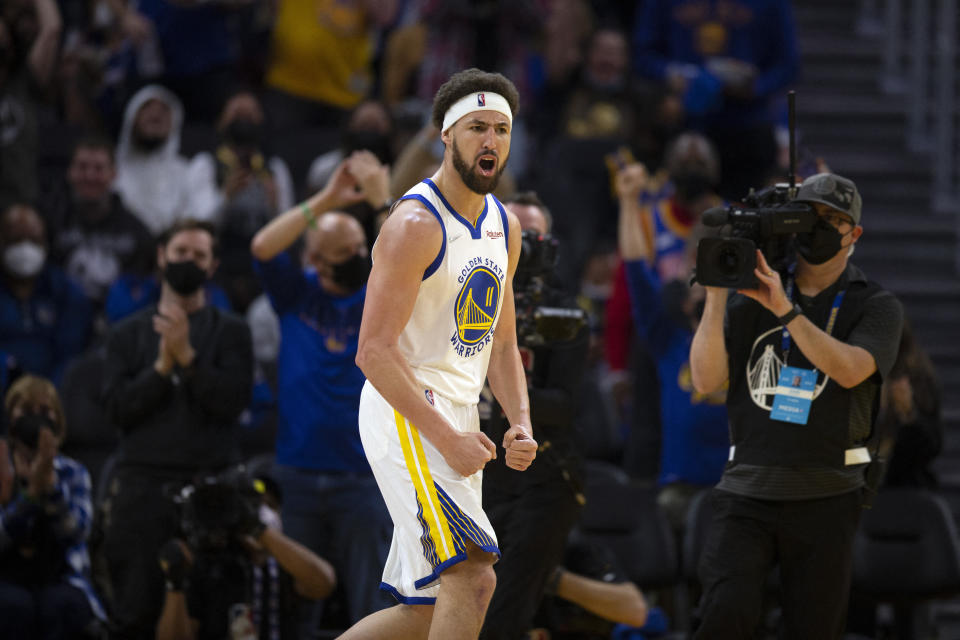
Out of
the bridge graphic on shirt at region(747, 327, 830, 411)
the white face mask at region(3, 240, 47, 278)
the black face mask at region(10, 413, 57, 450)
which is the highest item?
the white face mask at region(3, 240, 47, 278)

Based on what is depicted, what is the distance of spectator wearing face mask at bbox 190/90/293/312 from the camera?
8531mm

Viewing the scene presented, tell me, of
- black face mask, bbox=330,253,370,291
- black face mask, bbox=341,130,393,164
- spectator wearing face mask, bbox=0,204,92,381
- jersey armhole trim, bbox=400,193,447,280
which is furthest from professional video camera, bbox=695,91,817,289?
spectator wearing face mask, bbox=0,204,92,381

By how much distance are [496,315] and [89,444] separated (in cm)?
391

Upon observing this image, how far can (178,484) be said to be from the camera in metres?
6.21

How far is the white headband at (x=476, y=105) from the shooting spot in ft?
13.9

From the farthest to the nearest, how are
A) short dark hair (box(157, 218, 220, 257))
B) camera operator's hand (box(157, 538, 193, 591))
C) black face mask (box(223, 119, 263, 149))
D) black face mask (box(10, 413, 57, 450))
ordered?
1. black face mask (box(223, 119, 263, 149))
2. short dark hair (box(157, 218, 220, 257))
3. black face mask (box(10, 413, 57, 450))
4. camera operator's hand (box(157, 538, 193, 591))

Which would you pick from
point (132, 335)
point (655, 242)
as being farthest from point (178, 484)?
point (655, 242)

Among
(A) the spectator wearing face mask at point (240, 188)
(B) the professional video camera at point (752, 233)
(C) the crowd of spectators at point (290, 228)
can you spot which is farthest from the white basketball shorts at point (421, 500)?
(A) the spectator wearing face mask at point (240, 188)

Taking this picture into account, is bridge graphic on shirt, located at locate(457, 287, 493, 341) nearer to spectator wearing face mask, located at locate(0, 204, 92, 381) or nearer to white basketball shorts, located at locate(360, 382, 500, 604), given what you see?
white basketball shorts, located at locate(360, 382, 500, 604)

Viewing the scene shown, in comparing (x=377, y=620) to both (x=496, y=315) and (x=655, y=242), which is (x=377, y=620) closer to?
(x=496, y=315)

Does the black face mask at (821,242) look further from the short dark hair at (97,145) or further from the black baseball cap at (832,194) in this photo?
the short dark hair at (97,145)

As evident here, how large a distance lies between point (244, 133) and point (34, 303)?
1.72 meters

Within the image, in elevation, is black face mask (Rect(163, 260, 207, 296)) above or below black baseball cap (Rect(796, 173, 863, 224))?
below

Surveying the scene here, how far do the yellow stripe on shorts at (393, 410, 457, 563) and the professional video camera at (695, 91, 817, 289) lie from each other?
121 centimetres
